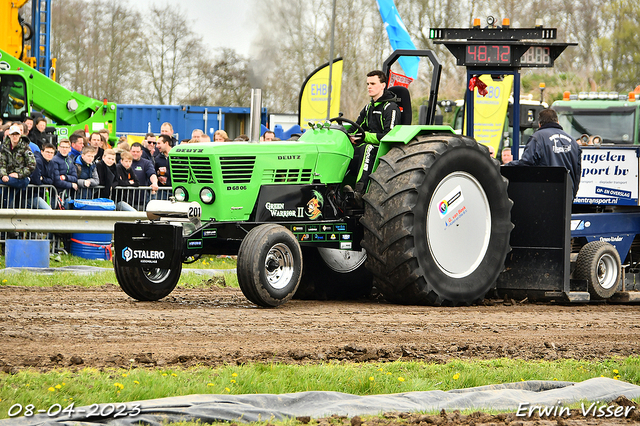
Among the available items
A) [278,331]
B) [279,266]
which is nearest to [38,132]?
[279,266]

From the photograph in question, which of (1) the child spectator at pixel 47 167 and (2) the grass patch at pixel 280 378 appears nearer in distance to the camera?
(2) the grass patch at pixel 280 378

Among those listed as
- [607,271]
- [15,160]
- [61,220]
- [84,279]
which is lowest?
[84,279]

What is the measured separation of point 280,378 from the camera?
16.4 ft

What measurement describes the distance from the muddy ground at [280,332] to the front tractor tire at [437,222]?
293 mm

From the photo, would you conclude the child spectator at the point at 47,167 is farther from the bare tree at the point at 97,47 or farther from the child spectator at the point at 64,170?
the bare tree at the point at 97,47

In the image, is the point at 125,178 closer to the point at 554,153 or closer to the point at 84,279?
the point at 84,279

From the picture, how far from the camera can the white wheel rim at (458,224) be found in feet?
28.9

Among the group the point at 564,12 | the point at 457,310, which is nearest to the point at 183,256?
the point at 457,310

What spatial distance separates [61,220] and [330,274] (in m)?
4.83

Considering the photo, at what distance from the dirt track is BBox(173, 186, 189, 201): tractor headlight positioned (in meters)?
1.04

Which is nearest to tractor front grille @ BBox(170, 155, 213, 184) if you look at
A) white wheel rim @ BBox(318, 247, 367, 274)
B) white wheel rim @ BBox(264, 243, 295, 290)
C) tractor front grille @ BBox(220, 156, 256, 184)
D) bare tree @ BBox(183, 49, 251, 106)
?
tractor front grille @ BBox(220, 156, 256, 184)

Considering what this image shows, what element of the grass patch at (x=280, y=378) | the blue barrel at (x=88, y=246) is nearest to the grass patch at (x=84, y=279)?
the blue barrel at (x=88, y=246)

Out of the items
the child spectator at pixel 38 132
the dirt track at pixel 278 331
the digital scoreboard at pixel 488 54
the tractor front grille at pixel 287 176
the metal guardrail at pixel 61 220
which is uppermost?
the digital scoreboard at pixel 488 54

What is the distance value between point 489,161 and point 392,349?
3658 mm
